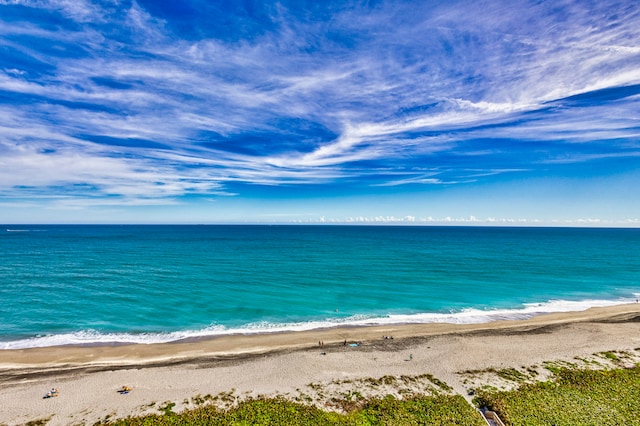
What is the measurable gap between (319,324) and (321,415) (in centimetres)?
1599

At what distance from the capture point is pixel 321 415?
15.8 metres

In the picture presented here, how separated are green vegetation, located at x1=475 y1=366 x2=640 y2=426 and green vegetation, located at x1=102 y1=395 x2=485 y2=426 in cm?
213

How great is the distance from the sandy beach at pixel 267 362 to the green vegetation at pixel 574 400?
253 cm

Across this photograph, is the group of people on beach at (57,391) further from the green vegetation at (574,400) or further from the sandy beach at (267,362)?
the green vegetation at (574,400)

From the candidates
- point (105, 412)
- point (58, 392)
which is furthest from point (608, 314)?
point (58, 392)

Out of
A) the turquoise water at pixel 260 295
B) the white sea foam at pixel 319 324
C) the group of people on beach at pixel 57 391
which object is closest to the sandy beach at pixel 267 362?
the group of people on beach at pixel 57 391

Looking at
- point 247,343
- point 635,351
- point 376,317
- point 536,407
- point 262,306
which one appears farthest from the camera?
point 262,306

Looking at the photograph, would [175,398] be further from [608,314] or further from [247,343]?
[608,314]

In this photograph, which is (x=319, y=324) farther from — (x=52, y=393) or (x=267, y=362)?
(x=52, y=393)

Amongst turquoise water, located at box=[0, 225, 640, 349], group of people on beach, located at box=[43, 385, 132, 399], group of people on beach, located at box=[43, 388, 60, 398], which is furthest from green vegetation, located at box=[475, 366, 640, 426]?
group of people on beach, located at box=[43, 388, 60, 398]

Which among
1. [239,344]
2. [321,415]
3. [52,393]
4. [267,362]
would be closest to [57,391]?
[52,393]

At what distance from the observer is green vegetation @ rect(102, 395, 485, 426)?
15219mm

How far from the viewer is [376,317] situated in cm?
3406

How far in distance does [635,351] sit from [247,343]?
32.6 m
